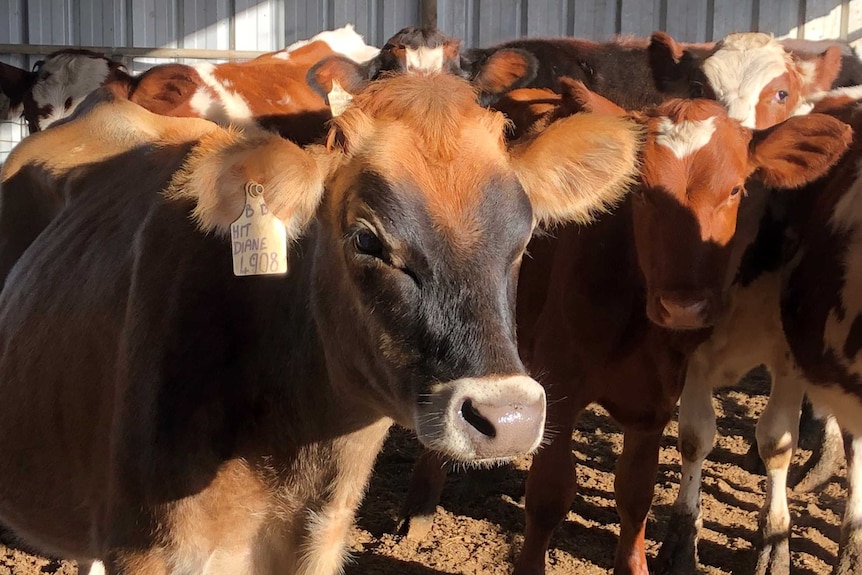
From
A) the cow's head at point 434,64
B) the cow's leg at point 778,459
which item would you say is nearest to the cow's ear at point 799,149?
the cow's leg at point 778,459

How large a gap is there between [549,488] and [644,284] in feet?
2.85

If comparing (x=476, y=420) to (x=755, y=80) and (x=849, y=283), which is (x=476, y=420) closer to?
(x=849, y=283)

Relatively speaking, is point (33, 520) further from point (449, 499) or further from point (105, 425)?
point (449, 499)

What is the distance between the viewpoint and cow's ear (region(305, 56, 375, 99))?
19.9ft

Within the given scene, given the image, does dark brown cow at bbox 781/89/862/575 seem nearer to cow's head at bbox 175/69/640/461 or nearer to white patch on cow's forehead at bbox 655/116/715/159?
white patch on cow's forehead at bbox 655/116/715/159

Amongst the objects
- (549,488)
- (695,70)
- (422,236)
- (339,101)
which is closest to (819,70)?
(695,70)

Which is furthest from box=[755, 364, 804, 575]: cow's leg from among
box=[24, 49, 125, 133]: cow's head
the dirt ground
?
box=[24, 49, 125, 133]: cow's head

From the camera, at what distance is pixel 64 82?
7.82 metres

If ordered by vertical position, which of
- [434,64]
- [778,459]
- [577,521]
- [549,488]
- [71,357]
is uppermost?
[434,64]

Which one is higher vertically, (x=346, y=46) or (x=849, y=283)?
(x=346, y=46)

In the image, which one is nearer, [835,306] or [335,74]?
[835,306]

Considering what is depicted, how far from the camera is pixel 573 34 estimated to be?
33.6ft

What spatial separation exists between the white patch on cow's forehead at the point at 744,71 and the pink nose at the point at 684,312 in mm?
A: 1804

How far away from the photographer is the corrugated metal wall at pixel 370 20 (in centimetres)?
998
